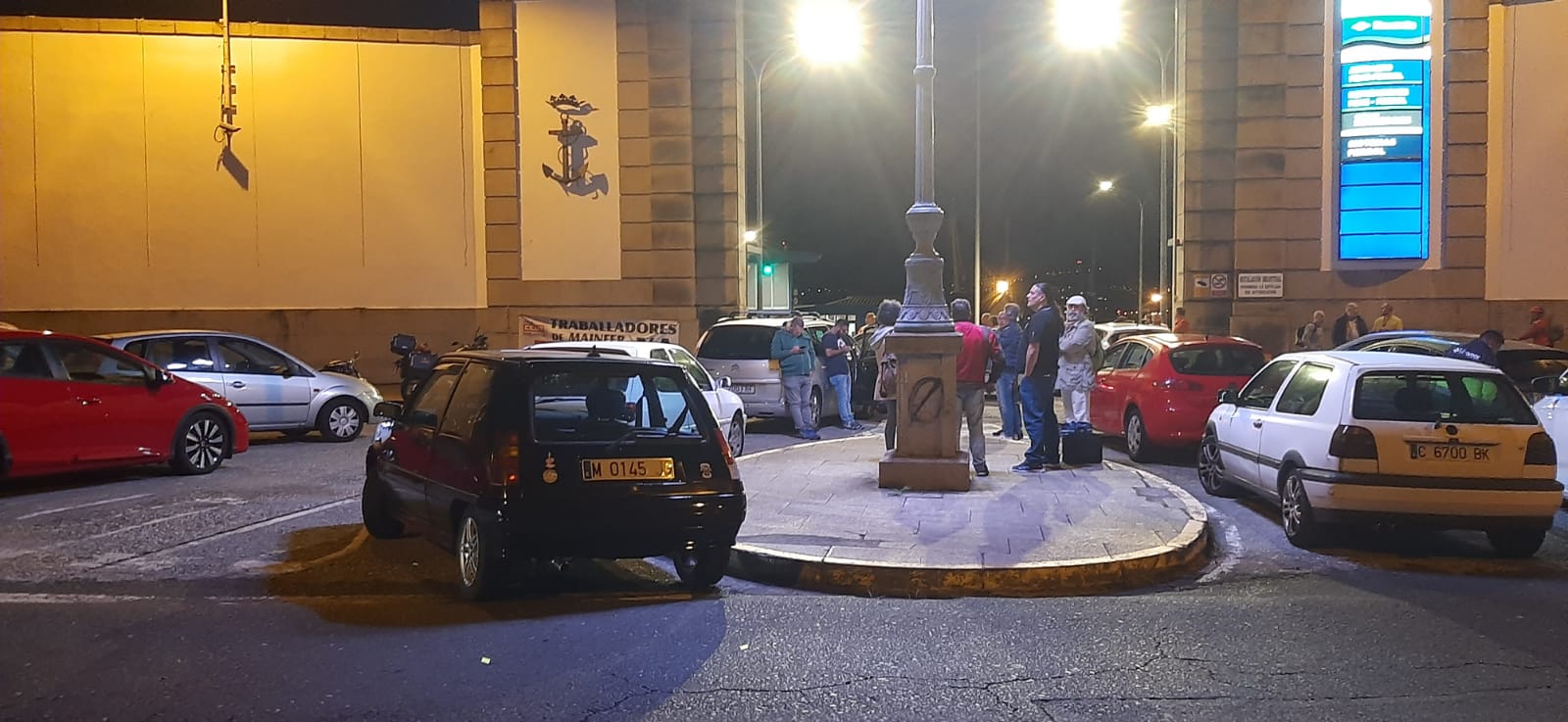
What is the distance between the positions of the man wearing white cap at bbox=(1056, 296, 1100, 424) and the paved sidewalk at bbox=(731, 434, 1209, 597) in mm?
908

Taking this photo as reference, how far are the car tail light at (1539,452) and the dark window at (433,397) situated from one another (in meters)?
6.78

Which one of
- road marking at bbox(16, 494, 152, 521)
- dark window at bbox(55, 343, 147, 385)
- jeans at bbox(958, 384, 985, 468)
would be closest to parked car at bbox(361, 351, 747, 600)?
road marking at bbox(16, 494, 152, 521)

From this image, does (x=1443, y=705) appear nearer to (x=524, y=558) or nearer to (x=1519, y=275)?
(x=524, y=558)

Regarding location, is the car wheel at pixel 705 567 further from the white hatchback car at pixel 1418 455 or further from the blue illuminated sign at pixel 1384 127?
the blue illuminated sign at pixel 1384 127

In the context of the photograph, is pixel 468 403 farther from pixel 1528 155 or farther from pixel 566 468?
pixel 1528 155

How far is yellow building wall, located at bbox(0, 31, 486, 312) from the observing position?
64.9 ft

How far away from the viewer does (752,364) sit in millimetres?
14891

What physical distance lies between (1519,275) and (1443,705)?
17181 mm

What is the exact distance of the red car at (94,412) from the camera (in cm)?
945

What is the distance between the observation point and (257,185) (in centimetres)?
2031

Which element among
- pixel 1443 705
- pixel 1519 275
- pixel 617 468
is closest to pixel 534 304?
pixel 617 468

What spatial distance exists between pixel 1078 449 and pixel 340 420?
8.69m

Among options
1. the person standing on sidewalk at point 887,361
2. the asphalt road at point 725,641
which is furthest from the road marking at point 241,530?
the person standing on sidewalk at point 887,361

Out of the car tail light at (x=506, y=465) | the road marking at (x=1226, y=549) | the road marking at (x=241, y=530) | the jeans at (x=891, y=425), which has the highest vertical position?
the car tail light at (x=506, y=465)
